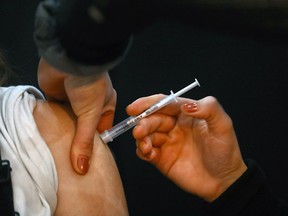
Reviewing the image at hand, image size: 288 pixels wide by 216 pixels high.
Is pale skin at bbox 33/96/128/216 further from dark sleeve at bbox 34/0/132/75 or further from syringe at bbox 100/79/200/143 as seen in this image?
dark sleeve at bbox 34/0/132/75

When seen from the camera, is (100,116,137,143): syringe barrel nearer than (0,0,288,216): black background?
Yes

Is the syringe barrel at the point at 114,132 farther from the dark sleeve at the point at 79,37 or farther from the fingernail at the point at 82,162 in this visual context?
the dark sleeve at the point at 79,37

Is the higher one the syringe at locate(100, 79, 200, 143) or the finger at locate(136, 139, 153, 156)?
the syringe at locate(100, 79, 200, 143)

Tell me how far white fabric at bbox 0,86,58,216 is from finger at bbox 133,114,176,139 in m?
0.18

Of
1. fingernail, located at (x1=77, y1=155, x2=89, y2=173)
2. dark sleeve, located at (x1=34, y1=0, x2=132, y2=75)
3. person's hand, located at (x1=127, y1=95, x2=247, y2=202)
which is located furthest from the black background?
dark sleeve, located at (x1=34, y1=0, x2=132, y2=75)

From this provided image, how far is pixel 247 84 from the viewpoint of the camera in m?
1.30

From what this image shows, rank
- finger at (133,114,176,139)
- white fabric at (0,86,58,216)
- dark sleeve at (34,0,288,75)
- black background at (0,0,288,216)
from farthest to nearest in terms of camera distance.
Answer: black background at (0,0,288,216) → finger at (133,114,176,139) → white fabric at (0,86,58,216) → dark sleeve at (34,0,288,75)

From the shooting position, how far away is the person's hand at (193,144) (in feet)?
2.80

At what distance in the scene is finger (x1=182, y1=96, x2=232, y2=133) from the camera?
32.4 inches

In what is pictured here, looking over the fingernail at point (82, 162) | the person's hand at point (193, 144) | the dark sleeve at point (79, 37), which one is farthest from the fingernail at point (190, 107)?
the dark sleeve at point (79, 37)

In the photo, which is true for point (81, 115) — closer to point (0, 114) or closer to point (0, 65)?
point (0, 114)

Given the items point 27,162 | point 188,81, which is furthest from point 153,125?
point 188,81

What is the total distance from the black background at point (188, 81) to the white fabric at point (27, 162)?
1.58 feet

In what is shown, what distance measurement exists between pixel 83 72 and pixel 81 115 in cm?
40
